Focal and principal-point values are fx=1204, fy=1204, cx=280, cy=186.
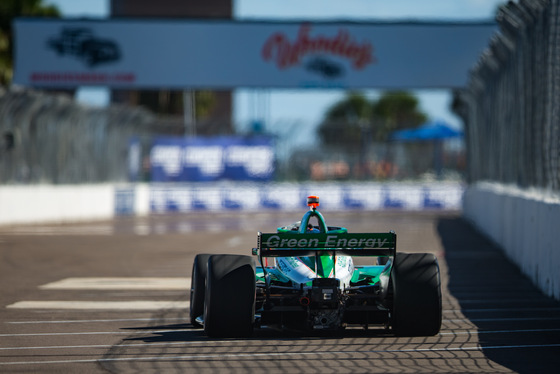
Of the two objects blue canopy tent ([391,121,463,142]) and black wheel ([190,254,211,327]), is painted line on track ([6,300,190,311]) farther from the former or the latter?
blue canopy tent ([391,121,463,142])

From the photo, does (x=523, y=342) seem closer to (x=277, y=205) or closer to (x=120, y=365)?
(x=120, y=365)

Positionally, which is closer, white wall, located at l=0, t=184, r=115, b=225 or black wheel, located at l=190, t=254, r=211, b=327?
black wheel, located at l=190, t=254, r=211, b=327

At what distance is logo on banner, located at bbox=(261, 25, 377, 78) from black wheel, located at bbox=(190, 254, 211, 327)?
1039 inches

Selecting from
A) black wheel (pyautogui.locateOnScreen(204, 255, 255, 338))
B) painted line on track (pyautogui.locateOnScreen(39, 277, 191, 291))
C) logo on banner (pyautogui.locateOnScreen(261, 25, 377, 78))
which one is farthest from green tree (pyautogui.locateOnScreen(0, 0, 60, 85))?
black wheel (pyautogui.locateOnScreen(204, 255, 255, 338))

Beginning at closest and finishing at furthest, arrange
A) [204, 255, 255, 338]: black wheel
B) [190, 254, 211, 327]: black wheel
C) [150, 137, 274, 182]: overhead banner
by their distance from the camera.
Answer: [204, 255, 255, 338]: black wheel
[190, 254, 211, 327]: black wheel
[150, 137, 274, 182]: overhead banner

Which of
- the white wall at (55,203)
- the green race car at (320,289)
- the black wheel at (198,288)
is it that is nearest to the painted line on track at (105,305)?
the black wheel at (198,288)

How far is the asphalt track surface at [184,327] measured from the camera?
8.18m

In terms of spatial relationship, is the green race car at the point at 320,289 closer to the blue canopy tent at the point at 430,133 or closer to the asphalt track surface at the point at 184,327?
the asphalt track surface at the point at 184,327

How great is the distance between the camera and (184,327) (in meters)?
10.4

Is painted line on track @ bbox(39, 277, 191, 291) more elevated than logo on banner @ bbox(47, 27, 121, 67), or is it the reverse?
logo on banner @ bbox(47, 27, 121, 67)

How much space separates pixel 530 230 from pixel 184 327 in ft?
20.2

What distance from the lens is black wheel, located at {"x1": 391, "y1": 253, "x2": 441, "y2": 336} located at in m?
9.35

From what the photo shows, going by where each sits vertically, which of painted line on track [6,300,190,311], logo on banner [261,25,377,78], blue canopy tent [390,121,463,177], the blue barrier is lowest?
the blue barrier

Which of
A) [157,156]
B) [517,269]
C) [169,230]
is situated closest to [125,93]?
[157,156]
